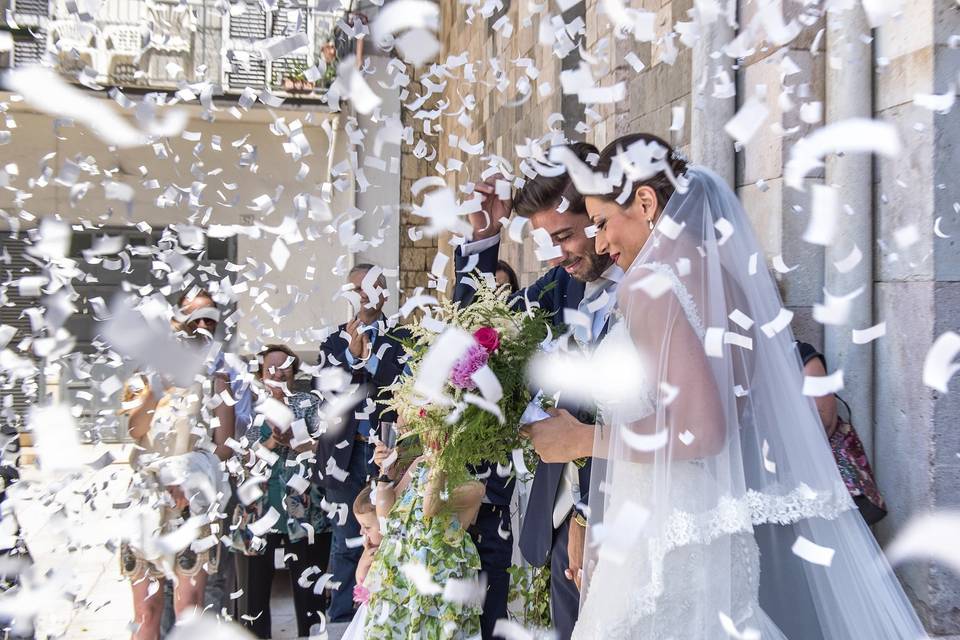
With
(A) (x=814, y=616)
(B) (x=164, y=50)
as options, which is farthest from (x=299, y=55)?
(A) (x=814, y=616)

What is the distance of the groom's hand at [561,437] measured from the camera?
7.22 feet

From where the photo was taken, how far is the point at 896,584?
200 cm

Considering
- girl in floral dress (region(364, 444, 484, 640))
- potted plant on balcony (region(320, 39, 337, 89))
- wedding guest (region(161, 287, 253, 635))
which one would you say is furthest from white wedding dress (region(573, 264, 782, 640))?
potted plant on balcony (region(320, 39, 337, 89))

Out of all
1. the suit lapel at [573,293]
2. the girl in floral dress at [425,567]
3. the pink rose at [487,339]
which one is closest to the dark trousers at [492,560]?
the girl in floral dress at [425,567]

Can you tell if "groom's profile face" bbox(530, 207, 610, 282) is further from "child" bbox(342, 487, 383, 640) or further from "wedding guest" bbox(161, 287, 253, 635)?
"wedding guest" bbox(161, 287, 253, 635)

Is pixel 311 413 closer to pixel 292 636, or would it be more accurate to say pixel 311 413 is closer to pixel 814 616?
pixel 292 636

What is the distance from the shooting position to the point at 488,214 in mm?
3436

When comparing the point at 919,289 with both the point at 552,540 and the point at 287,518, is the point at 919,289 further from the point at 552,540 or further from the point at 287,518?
the point at 287,518

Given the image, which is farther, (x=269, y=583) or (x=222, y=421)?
(x=269, y=583)

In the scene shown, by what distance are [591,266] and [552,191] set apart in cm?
26

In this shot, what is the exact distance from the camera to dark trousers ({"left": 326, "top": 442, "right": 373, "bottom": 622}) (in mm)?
3988

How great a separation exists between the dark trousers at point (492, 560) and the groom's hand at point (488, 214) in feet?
3.41

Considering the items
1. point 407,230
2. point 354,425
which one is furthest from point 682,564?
point 407,230

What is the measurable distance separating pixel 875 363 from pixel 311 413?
2645 millimetres
